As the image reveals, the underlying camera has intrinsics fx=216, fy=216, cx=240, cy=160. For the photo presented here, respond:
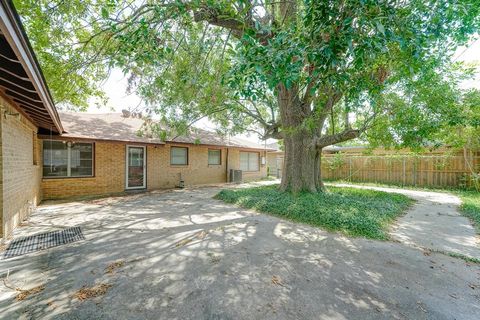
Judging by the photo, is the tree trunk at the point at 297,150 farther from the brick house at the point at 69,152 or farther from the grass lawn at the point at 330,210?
the brick house at the point at 69,152

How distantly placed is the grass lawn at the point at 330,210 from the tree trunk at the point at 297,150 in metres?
0.45

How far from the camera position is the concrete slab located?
233cm

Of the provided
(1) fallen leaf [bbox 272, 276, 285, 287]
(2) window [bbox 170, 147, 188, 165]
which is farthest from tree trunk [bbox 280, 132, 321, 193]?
(2) window [bbox 170, 147, 188, 165]

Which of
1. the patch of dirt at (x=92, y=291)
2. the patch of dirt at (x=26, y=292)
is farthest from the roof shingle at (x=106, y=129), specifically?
the patch of dirt at (x=92, y=291)

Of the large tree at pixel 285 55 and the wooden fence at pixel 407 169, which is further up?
the large tree at pixel 285 55

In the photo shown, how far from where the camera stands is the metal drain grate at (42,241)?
146 inches

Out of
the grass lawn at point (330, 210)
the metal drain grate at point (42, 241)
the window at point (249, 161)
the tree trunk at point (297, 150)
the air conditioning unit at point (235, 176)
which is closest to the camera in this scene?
the metal drain grate at point (42, 241)

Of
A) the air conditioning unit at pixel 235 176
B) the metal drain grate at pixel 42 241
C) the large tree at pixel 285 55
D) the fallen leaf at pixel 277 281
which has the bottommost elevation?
the fallen leaf at pixel 277 281

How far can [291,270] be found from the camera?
10.4ft

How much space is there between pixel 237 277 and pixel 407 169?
1434cm

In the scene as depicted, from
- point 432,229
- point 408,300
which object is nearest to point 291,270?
point 408,300

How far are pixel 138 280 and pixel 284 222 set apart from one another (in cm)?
369

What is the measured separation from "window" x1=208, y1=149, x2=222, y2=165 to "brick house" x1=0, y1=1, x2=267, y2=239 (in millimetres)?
44

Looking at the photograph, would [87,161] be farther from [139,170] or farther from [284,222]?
[284,222]
